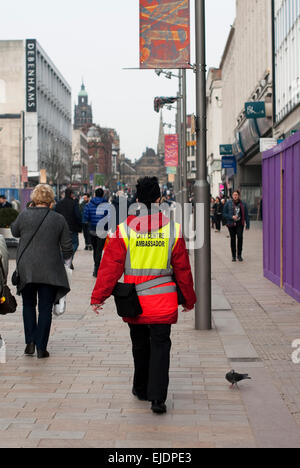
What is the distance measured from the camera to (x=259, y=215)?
45.7 metres

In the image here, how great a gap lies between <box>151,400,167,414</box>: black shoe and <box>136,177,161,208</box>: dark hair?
4.54ft

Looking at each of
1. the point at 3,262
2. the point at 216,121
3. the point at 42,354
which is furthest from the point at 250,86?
the point at 3,262

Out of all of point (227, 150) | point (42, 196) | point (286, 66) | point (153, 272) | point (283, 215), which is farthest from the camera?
point (227, 150)

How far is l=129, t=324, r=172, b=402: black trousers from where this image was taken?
5.76 m

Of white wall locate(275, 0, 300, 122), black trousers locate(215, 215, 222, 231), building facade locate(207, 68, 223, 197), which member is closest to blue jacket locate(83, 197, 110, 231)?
white wall locate(275, 0, 300, 122)

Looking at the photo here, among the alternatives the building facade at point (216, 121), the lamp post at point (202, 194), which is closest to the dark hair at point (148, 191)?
the lamp post at point (202, 194)

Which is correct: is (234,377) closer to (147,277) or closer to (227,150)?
(147,277)

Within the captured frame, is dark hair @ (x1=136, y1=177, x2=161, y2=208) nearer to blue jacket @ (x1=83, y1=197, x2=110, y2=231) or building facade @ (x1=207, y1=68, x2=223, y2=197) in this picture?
blue jacket @ (x1=83, y1=197, x2=110, y2=231)

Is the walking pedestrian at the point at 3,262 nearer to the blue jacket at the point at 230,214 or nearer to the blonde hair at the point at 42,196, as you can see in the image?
the blonde hair at the point at 42,196

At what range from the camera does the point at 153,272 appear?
586 centimetres

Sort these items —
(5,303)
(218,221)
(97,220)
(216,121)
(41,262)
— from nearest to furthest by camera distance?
(5,303) < (41,262) < (97,220) < (218,221) < (216,121)

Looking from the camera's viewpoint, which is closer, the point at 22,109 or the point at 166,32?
the point at 166,32

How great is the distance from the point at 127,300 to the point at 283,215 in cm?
744
